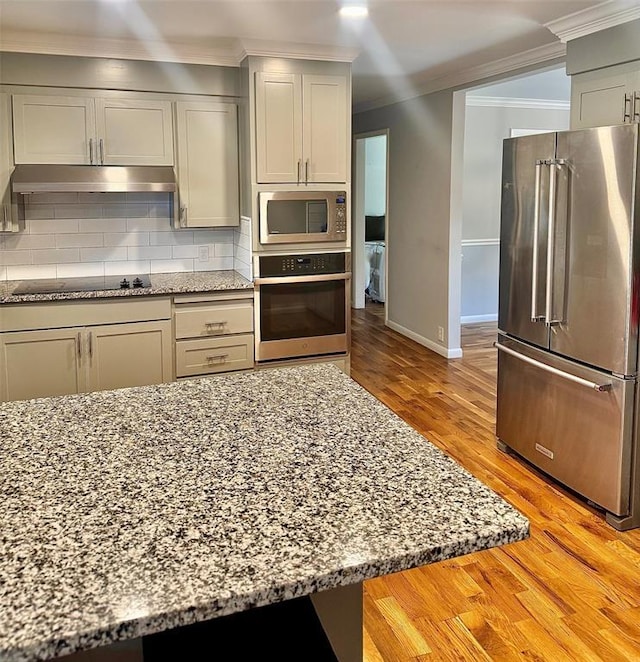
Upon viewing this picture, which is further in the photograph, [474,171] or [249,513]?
[474,171]

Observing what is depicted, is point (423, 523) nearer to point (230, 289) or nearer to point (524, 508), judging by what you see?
point (524, 508)

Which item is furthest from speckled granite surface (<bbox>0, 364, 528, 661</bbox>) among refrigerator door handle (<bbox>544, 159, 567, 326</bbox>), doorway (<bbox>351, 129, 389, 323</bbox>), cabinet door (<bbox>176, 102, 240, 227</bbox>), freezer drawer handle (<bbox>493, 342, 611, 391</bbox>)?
doorway (<bbox>351, 129, 389, 323</bbox>)

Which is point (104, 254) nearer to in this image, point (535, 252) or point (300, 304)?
point (300, 304)

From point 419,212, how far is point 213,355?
2.82 metres

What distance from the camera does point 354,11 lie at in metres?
3.23

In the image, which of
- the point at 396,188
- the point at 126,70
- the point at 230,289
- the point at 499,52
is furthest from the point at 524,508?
the point at 396,188

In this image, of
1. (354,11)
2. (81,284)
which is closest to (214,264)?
(81,284)

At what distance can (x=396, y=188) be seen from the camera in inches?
258

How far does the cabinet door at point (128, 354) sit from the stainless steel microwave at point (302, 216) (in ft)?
2.89

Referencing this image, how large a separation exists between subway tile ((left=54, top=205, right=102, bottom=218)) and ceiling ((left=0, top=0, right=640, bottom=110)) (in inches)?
36.9

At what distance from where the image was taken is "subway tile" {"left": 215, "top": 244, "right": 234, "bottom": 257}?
4.62 m

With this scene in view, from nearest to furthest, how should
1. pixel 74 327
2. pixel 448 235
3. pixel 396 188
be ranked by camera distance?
pixel 74 327 < pixel 448 235 < pixel 396 188

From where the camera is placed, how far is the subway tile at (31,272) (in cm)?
420

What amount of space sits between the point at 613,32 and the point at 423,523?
3.09m
